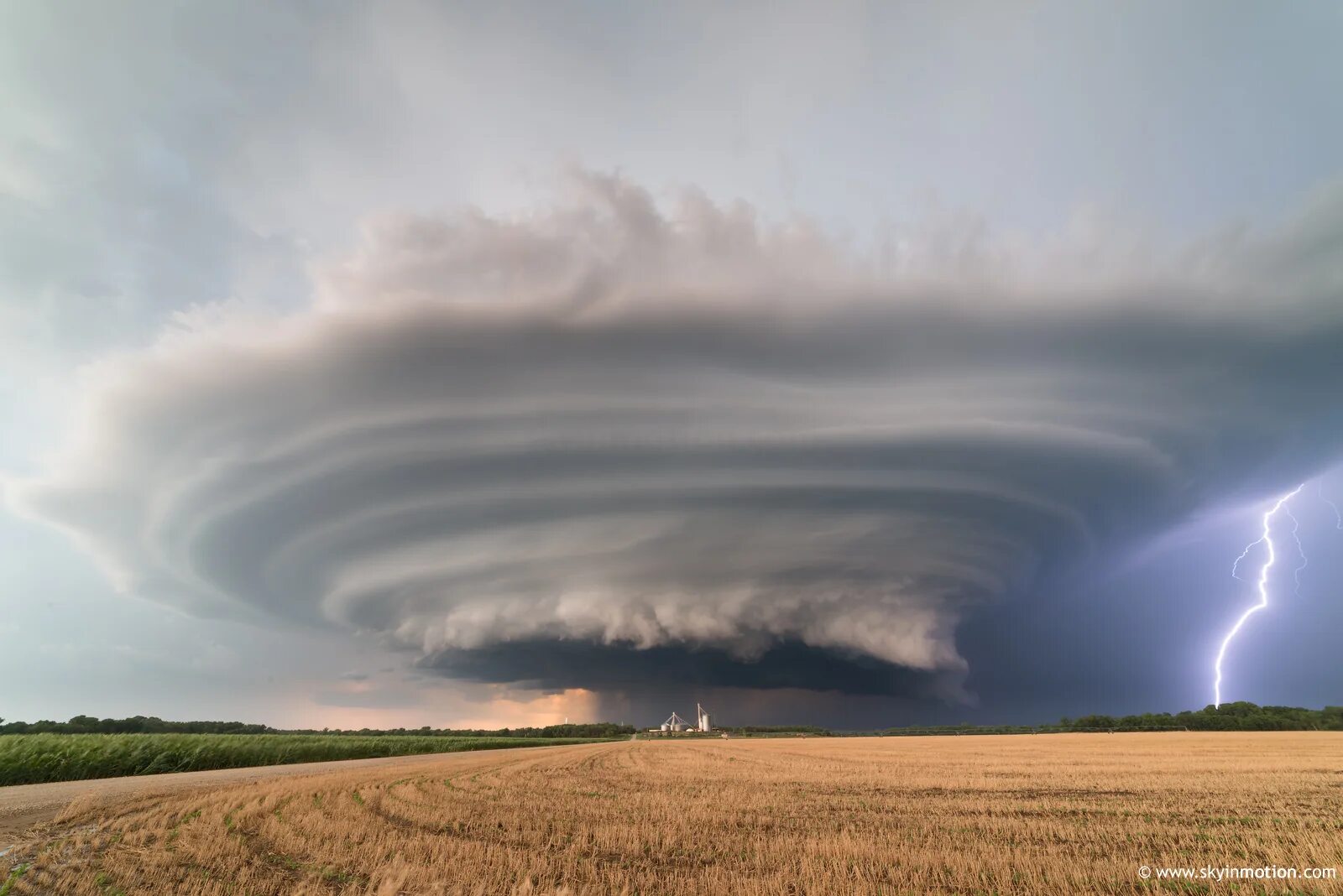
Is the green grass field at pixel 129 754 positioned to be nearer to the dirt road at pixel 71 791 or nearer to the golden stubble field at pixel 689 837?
the dirt road at pixel 71 791

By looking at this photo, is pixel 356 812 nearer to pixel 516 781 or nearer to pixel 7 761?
pixel 516 781

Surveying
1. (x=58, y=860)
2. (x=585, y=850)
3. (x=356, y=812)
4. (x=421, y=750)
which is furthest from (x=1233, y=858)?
(x=421, y=750)

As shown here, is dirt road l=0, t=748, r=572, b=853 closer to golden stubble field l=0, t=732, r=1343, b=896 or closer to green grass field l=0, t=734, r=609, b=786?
golden stubble field l=0, t=732, r=1343, b=896

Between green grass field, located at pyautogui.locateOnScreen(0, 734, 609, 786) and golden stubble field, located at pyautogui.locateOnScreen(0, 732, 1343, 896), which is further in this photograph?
green grass field, located at pyautogui.locateOnScreen(0, 734, 609, 786)

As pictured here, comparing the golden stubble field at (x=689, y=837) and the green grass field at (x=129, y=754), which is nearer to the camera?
the golden stubble field at (x=689, y=837)

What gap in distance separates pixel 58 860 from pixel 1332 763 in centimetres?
6678

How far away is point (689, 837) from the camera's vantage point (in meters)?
19.0

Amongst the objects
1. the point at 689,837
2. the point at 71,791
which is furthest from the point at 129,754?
the point at 689,837

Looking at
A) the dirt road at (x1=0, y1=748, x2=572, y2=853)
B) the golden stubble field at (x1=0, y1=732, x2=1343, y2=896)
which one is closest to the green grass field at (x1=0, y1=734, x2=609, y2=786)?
the dirt road at (x1=0, y1=748, x2=572, y2=853)

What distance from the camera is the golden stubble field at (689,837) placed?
1394 cm

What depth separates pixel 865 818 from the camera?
72.4 feet

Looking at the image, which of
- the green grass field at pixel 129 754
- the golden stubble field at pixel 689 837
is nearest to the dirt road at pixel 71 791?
the golden stubble field at pixel 689 837

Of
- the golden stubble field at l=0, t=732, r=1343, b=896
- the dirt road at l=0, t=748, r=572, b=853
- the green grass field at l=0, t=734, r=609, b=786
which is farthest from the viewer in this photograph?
the green grass field at l=0, t=734, r=609, b=786

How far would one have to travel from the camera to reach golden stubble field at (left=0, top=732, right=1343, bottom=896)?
13938 millimetres
